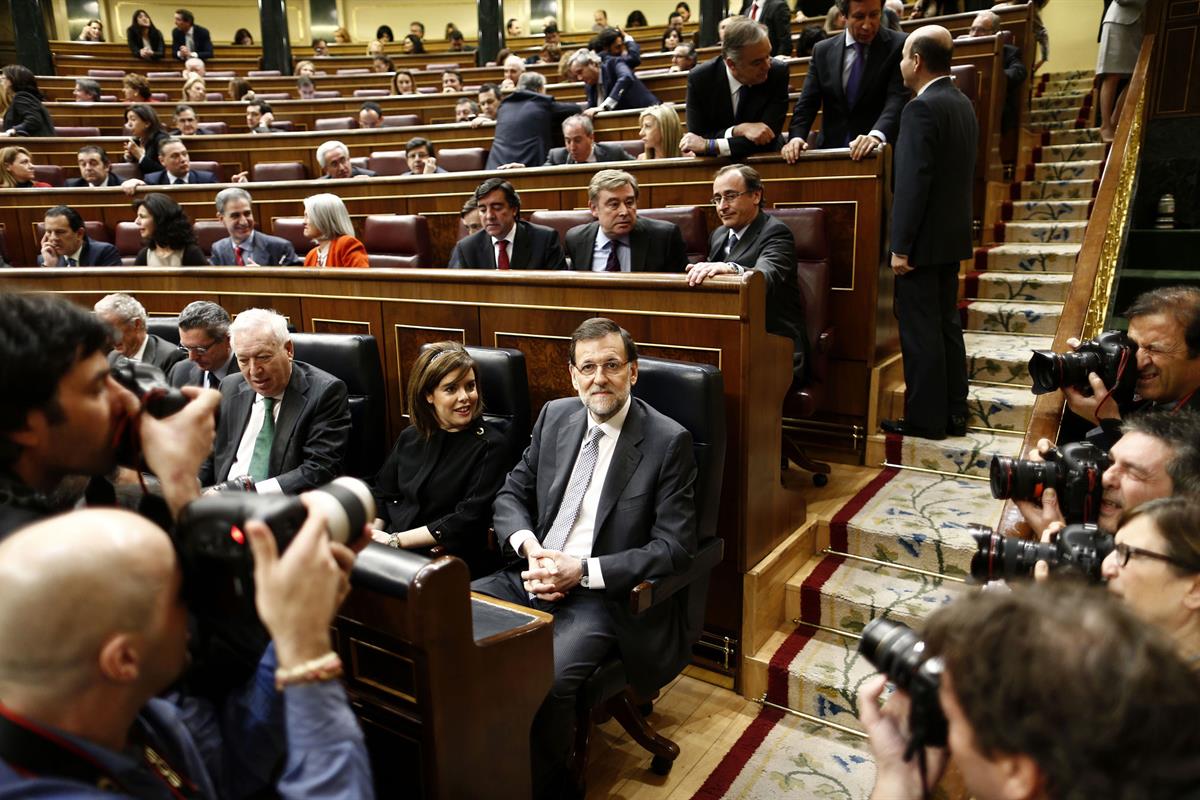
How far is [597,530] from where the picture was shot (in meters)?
1.47

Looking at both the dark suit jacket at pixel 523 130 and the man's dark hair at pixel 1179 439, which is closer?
the man's dark hair at pixel 1179 439

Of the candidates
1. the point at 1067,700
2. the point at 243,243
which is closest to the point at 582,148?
the point at 243,243

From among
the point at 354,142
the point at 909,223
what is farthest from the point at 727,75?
the point at 354,142

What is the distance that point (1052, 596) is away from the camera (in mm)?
540

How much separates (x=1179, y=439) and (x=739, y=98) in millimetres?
1665

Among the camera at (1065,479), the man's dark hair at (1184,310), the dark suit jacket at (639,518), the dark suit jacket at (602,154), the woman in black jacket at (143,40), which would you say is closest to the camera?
the camera at (1065,479)

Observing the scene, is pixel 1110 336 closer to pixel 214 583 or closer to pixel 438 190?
pixel 214 583

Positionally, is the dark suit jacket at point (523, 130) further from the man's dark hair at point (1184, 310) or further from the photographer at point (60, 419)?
the photographer at point (60, 419)

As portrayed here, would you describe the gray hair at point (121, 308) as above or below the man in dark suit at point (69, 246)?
below

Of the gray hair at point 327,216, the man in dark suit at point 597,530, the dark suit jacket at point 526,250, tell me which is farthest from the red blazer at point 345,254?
the man in dark suit at point 597,530

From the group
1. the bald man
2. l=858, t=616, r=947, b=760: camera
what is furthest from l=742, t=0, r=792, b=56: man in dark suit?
the bald man

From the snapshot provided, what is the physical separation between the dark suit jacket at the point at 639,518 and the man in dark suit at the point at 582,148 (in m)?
1.69

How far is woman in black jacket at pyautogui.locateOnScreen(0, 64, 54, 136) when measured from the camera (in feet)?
14.8

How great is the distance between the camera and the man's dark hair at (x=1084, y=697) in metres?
0.49
